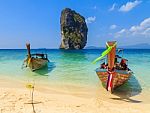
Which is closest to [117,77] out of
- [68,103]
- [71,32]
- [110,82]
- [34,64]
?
[110,82]

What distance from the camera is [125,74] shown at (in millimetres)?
13203

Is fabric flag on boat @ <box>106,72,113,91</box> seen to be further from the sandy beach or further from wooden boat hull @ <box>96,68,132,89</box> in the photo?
the sandy beach

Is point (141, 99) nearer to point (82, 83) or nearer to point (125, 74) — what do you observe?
point (125, 74)

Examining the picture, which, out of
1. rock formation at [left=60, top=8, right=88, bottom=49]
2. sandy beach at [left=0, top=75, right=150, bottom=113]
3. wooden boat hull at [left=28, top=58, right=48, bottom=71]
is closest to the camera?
→ sandy beach at [left=0, top=75, right=150, bottom=113]

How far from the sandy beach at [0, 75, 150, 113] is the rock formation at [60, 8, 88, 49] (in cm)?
9211

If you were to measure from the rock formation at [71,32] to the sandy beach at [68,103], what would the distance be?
92.1m

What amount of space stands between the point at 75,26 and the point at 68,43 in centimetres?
898

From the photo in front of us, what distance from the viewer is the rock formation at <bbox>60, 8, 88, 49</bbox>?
10474cm

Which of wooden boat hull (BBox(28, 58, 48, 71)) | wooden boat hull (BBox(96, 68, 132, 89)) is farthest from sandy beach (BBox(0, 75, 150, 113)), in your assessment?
wooden boat hull (BBox(28, 58, 48, 71))

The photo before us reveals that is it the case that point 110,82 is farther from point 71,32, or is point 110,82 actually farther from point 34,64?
point 71,32

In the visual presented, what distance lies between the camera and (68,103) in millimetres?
10531

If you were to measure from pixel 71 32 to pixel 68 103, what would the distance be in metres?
96.5

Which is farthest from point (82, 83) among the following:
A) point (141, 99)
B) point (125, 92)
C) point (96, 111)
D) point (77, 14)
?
point (77, 14)

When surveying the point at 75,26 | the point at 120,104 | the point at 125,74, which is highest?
the point at 75,26
